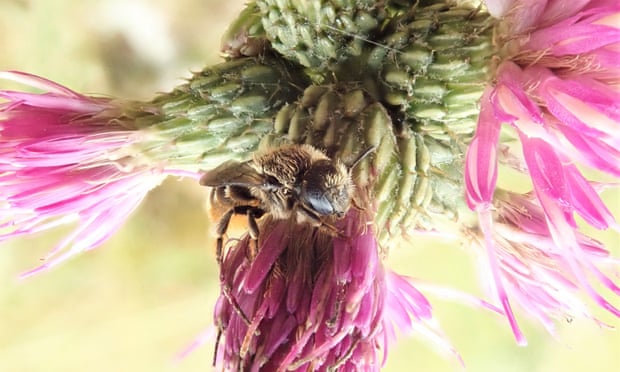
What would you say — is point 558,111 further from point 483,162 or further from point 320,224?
point 320,224

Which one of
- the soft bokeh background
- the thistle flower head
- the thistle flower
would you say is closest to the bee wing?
the thistle flower

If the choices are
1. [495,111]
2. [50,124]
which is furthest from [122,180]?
[495,111]

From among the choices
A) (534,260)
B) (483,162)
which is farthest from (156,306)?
(483,162)

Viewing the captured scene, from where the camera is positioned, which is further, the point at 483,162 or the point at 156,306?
the point at 156,306

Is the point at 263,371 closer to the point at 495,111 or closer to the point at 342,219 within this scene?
the point at 342,219

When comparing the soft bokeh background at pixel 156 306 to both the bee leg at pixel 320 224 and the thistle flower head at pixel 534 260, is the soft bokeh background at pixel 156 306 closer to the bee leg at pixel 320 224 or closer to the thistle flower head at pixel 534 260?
the thistle flower head at pixel 534 260
